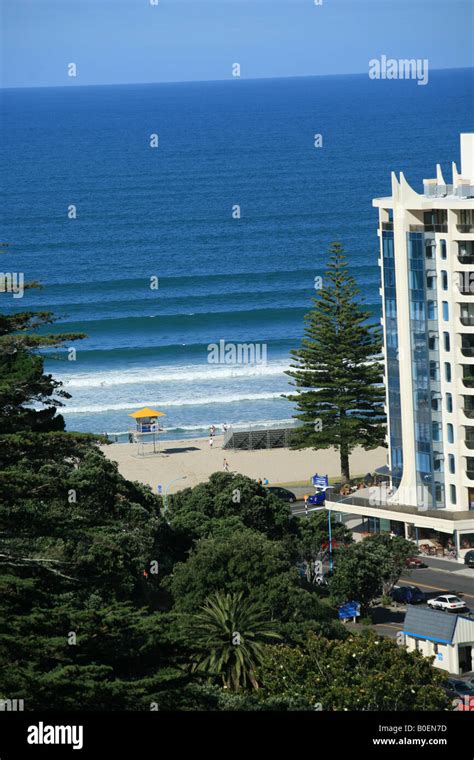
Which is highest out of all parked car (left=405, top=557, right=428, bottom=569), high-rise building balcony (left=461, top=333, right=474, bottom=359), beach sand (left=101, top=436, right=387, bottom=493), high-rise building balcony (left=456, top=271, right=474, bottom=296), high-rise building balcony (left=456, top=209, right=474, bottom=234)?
high-rise building balcony (left=456, top=209, right=474, bottom=234)

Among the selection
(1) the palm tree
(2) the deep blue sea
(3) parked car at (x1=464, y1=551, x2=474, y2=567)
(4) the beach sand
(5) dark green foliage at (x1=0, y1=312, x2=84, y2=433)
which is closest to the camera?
(5) dark green foliage at (x1=0, y1=312, x2=84, y2=433)

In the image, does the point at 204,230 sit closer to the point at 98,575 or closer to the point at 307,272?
the point at 307,272

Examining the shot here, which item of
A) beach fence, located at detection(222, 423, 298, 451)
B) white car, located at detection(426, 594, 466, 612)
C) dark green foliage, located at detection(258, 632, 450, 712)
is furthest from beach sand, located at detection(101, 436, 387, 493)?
dark green foliage, located at detection(258, 632, 450, 712)

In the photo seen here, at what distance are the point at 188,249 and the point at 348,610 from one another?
7982 cm

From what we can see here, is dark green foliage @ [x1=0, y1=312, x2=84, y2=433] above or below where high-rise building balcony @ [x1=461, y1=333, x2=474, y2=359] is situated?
above

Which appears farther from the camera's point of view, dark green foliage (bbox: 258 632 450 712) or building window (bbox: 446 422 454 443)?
building window (bbox: 446 422 454 443)

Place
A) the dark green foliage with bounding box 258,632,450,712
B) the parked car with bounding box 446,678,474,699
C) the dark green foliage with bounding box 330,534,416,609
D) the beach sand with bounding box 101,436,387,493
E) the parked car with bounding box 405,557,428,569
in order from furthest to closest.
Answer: the beach sand with bounding box 101,436,387,493 < the parked car with bounding box 405,557,428,569 < the dark green foliage with bounding box 330,534,416,609 < the parked car with bounding box 446,678,474,699 < the dark green foliage with bounding box 258,632,450,712

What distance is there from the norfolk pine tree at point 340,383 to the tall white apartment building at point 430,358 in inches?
236

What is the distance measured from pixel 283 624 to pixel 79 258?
8181 centimetres

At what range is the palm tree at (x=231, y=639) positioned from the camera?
2475cm

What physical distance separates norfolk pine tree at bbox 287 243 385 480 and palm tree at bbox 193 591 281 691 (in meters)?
21.4

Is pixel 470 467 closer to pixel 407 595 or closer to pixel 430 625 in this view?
pixel 407 595

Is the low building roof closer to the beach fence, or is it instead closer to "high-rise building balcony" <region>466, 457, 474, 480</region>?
"high-rise building balcony" <region>466, 457, 474, 480</region>

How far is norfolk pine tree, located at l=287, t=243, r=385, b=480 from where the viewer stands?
47.9 meters
